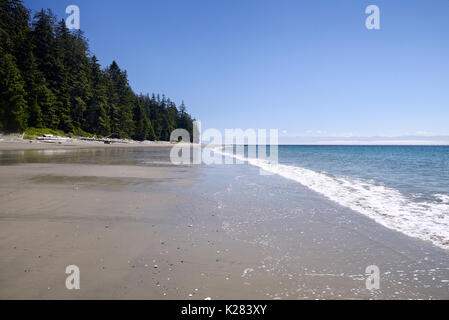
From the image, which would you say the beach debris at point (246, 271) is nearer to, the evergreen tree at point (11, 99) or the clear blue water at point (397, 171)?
the clear blue water at point (397, 171)

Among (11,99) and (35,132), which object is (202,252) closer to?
(11,99)

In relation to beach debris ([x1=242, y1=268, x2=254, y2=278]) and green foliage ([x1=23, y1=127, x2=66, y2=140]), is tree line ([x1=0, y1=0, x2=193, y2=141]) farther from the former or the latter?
beach debris ([x1=242, y1=268, x2=254, y2=278])

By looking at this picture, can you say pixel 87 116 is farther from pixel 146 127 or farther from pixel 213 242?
pixel 213 242

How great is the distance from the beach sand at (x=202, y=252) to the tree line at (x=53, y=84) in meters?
43.1

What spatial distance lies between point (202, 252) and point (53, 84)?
63.3m

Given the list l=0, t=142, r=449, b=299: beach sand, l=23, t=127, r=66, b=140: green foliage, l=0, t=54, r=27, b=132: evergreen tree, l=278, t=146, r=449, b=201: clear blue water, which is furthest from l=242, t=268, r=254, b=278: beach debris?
l=23, t=127, r=66, b=140: green foliage

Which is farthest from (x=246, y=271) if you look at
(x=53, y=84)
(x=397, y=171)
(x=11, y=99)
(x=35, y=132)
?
(x=53, y=84)

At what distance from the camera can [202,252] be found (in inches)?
161

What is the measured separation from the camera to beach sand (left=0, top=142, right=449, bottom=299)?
300 centimetres

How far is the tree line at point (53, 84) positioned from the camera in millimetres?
38375

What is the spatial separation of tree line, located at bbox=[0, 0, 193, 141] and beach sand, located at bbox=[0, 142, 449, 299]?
43.1 metres

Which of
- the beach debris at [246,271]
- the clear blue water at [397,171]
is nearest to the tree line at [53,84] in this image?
the clear blue water at [397,171]
